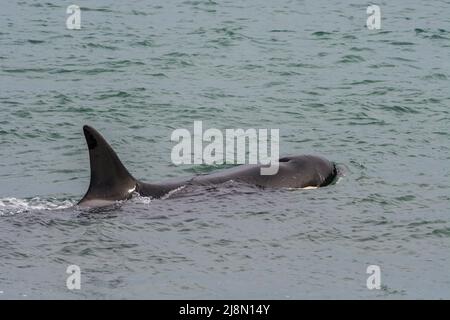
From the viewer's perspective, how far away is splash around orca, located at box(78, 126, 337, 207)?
14.9 m

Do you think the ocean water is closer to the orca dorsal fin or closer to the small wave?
the small wave

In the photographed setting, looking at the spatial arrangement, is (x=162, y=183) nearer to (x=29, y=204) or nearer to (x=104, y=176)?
(x=104, y=176)

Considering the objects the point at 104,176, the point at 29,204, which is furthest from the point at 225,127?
the point at 104,176

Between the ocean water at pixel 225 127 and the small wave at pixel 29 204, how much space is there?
0.19 feet

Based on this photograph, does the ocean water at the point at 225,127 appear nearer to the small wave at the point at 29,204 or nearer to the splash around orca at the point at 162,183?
the small wave at the point at 29,204

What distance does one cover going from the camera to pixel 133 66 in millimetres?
25703

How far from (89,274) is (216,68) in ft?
44.4

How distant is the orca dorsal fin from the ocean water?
0.76 feet

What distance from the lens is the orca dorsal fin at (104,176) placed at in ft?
48.7

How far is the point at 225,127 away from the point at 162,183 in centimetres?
529

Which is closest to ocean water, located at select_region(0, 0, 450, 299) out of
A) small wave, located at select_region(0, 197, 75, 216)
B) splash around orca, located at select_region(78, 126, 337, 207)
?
small wave, located at select_region(0, 197, 75, 216)

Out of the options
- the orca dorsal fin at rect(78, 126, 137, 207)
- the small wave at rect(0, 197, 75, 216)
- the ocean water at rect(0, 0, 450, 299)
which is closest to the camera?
the ocean water at rect(0, 0, 450, 299)

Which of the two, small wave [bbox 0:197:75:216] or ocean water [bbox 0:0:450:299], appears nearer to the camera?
ocean water [bbox 0:0:450:299]

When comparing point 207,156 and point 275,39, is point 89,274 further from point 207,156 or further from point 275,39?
point 275,39
